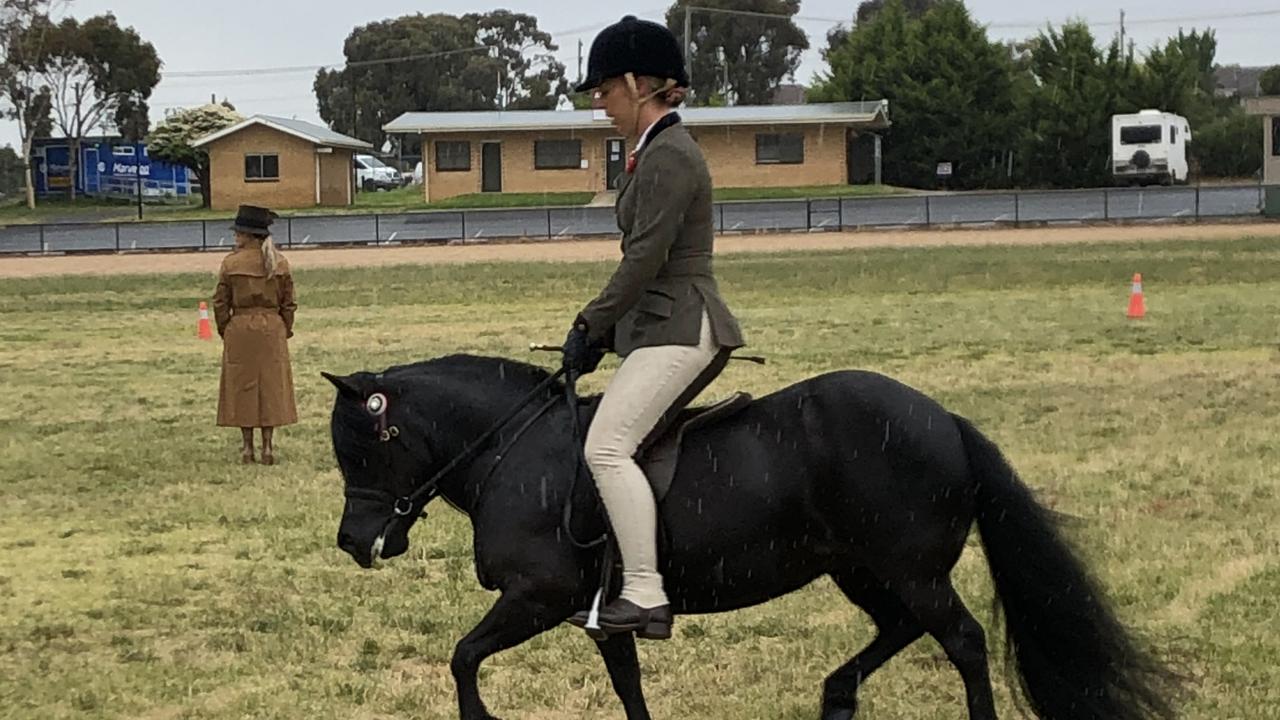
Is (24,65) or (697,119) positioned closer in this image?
(697,119)

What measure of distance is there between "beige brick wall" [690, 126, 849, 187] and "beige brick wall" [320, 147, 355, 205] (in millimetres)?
14891

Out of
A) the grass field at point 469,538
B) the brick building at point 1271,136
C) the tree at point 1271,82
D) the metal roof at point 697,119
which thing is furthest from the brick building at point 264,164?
the tree at point 1271,82

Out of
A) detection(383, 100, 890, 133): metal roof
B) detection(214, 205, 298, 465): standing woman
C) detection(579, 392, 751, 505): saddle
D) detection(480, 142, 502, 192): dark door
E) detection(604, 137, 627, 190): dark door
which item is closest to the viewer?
detection(579, 392, 751, 505): saddle

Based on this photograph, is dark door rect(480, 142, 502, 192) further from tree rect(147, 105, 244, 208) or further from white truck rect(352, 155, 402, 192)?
white truck rect(352, 155, 402, 192)

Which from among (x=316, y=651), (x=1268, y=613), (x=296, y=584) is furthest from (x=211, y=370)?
(x=1268, y=613)

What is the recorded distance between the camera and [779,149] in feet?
198

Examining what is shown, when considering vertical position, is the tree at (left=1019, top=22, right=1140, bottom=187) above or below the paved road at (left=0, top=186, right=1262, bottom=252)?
above

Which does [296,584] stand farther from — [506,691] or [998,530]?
[998,530]

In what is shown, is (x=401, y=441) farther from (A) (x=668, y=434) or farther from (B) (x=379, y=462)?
(A) (x=668, y=434)

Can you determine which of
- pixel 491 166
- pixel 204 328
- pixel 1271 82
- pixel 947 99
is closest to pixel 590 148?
pixel 491 166

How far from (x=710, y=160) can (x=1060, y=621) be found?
5502cm

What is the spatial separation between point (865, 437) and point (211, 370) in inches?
548

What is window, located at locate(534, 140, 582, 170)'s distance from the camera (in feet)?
200

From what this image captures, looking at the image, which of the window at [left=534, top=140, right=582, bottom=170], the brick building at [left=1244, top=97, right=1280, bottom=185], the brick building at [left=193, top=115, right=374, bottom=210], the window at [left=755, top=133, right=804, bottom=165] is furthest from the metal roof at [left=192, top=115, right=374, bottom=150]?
the brick building at [left=1244, top=97, right=1280, bottom=185]
